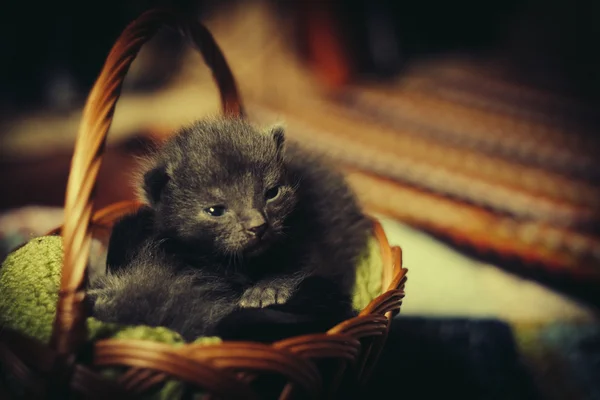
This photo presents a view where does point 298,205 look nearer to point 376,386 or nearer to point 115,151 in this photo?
point 376,386

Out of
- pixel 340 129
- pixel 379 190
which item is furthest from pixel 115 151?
pixel 379 190

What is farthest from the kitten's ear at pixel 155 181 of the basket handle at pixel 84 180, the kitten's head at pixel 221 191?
the basket handle at pixel 84 180

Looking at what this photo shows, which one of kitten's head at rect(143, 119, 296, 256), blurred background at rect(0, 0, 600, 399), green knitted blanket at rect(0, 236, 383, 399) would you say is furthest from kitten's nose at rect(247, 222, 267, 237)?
blurred background at rect(0, 0, 600, 399)

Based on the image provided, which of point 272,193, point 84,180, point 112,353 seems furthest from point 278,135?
point 112,353

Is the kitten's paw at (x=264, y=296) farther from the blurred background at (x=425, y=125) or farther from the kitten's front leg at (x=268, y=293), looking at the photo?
the blurred background at (x=425, y=125)

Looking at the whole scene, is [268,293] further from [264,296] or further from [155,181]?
[155,181]

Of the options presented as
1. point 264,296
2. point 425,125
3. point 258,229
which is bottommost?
point 425,125
